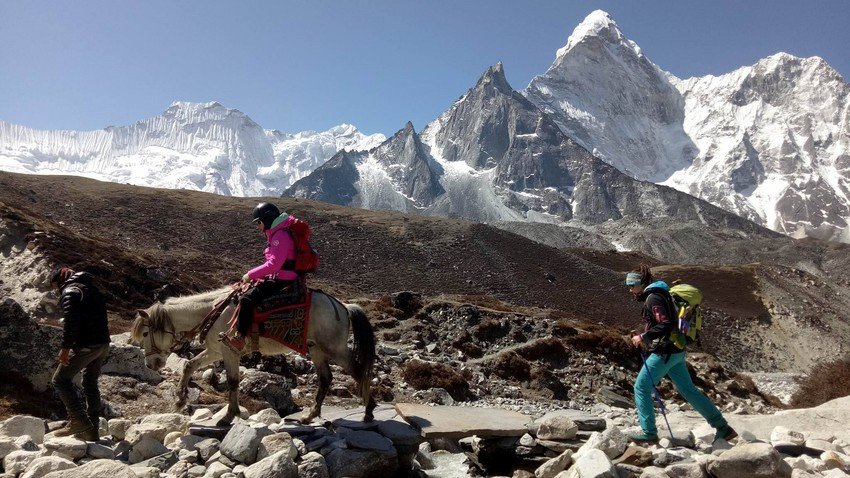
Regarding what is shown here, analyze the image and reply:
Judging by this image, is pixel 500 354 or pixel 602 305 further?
pixel 602 305

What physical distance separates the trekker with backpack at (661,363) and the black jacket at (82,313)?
7604 mm

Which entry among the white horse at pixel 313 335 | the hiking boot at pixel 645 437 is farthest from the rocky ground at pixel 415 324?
the white horse at pixel 313 335

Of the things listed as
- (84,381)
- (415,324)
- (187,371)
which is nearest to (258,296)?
(187,371)

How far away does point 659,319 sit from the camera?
25.1ft

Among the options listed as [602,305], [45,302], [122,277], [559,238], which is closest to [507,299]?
[602,305]

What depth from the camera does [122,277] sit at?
89.4 feet

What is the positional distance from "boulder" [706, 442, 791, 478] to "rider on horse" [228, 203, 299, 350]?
20.0 feet

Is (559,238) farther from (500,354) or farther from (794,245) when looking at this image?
(500,354)

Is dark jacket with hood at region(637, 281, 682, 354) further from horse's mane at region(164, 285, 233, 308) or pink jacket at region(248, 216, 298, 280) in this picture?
horse's mane at region(164, 285, 233, 308)

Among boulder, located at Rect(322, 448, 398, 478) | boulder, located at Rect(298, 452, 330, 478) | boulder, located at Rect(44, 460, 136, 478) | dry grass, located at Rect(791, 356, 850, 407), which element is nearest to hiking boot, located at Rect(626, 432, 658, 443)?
boulder, located at Rect(322, 448, 398, 478)

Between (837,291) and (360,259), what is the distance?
64680mm

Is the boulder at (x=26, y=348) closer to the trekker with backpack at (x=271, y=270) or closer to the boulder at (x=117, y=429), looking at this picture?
the boulder at (x=117, y=429)

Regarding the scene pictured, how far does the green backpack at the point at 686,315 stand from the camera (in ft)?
25.0

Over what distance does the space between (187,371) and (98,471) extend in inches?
93.2
